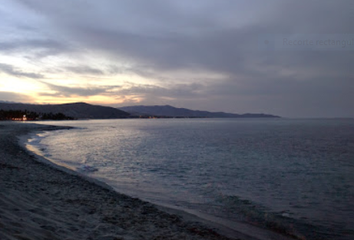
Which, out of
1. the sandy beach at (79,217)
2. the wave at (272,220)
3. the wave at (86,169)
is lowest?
the wave at (86,169)

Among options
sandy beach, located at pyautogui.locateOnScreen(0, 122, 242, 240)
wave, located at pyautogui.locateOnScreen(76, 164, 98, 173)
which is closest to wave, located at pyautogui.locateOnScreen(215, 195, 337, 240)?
sandy beach, located at pyautogui.locateOnScreen(0, 122, 242, 240)

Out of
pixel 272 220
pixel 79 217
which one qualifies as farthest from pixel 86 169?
→ pixel 272 220

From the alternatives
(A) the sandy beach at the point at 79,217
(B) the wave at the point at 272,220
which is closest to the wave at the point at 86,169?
(A) the sandy beach at the point at 79,217

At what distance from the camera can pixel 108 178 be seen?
15500 mm

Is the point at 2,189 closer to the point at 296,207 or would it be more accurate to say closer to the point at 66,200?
the point at 66,200

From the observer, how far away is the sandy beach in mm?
5766

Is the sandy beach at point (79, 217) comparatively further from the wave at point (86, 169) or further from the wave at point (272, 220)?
the wave at point (86, 169)

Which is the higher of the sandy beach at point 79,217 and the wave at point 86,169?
the sandy beach at point 79,217

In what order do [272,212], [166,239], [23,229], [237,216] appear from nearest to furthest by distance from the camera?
1. [23,229]
2. [166,239]
3. [237,216]
4. [272,212]

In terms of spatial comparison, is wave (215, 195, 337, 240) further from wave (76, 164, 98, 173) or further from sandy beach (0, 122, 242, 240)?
wave (76, 164, 98, 173)

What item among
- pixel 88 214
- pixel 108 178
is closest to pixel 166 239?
pixel 88 214

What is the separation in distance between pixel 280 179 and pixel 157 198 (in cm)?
920

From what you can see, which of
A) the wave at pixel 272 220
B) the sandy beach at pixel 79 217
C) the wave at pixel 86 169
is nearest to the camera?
the sandy beach at pixel 79 217

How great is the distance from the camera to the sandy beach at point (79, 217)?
577 cm
